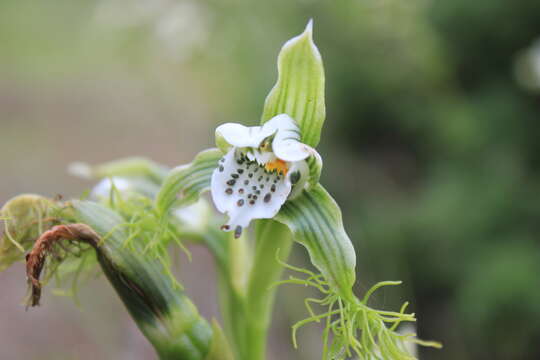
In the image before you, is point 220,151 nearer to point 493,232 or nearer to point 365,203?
point 493,232

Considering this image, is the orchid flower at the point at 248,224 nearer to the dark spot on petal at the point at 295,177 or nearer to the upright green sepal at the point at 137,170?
the dark spot on petal at the point at 295,177

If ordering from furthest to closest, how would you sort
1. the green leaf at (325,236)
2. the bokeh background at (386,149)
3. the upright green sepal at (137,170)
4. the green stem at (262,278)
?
the bokeh background at (386,149) < the upright green sepal at (137,170) < the green stem at (262,278) < the green leaf at (325,236)

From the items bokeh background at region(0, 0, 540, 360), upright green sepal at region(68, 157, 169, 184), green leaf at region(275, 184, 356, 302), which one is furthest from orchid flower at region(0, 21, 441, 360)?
bokeh background at region(0, 0, 540, 360)

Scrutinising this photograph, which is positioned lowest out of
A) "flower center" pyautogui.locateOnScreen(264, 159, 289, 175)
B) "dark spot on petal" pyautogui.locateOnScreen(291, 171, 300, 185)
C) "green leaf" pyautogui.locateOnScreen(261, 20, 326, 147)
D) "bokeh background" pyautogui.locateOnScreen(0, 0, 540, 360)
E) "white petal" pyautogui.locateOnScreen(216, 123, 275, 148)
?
"dark spot on petal" pyautogui.locateOnScreen(291, 171, 300, 185)

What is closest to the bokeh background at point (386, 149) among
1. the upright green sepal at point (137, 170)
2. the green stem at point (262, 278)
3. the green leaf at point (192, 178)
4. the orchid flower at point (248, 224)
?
the upright green sepal at point (137, 170)

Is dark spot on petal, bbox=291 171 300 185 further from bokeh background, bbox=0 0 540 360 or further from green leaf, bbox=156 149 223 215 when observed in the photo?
bokeh background, bbox=0 0 540 360

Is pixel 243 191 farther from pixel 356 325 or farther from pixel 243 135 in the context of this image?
pixel 356 325
